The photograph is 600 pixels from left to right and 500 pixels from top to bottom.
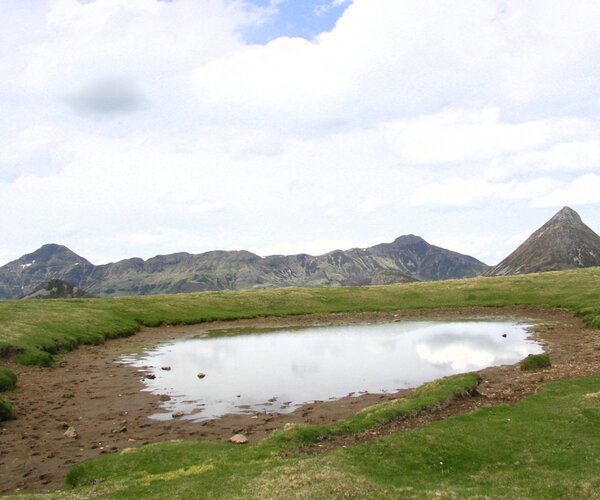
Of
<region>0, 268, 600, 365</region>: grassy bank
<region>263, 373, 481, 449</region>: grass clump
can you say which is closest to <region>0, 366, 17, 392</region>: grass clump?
<region>0, 268, 600, 365</region>: grassy bank

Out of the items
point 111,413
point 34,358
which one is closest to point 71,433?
point 111,413

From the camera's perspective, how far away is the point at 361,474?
21.7 m

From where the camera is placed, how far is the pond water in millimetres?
44562

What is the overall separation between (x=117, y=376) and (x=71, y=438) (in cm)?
2140

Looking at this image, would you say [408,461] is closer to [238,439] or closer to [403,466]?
[403,466]

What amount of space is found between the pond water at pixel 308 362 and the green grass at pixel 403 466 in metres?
12.5

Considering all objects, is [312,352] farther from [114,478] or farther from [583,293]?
[583,293]

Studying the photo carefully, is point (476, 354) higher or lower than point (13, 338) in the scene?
lower

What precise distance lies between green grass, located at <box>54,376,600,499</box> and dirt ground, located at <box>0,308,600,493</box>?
12.2 feet

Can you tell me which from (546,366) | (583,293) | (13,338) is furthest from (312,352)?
(583,293)

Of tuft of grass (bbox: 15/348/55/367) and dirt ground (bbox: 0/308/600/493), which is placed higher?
tuft of grass (bbox: 15/348/55/367)

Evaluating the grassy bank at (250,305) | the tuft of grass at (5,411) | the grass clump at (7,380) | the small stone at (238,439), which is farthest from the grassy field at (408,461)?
the grassy bank at (250,305)

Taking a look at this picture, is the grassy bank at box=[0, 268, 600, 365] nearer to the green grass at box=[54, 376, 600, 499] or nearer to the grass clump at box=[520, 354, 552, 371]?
the grass clump at box=[520, 354, 552, 371]

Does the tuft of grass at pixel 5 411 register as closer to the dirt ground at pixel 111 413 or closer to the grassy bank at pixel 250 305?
the dirt ground at pixel 111 413
